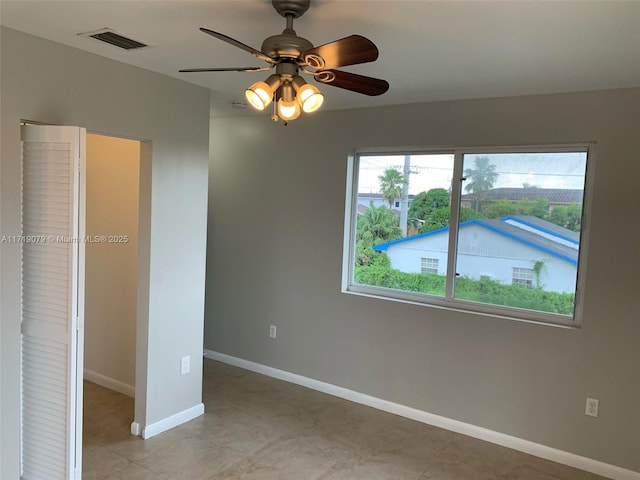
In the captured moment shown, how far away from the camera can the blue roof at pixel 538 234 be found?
3.19 meters

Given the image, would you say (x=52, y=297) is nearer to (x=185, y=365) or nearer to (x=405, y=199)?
(x=185, y=365)

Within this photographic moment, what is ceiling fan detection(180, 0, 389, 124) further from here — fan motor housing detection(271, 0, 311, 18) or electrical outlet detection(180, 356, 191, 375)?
electrical outlet detection(180, 356, 191, 375)

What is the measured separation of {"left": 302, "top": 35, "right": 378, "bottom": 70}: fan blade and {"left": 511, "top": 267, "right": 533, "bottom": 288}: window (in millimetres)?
2250

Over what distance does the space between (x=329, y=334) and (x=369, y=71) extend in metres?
2.28

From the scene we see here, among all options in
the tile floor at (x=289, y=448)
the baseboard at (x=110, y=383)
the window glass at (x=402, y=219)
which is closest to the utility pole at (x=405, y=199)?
the window glass at (x=402, y=219)

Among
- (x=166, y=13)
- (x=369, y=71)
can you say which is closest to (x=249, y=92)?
(x=166, y=13)

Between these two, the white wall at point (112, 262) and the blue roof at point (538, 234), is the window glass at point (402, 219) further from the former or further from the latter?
the white wall at point (112, 262)

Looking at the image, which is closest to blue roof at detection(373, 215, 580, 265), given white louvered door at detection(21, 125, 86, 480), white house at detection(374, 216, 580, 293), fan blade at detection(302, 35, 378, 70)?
white house at detection(374, 216, 580, 293)

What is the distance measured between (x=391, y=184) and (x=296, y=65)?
2196 millimetres

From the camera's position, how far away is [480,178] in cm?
350

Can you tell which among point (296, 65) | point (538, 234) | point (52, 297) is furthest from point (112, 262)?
point (538, 234)

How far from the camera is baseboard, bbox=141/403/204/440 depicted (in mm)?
3256

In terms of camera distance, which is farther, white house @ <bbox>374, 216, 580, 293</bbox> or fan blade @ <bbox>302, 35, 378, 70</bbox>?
white house @ <bbox>374, 216, 580, 293</bbox>

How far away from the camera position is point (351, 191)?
4.08 m
